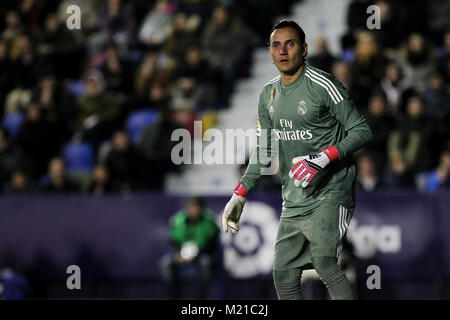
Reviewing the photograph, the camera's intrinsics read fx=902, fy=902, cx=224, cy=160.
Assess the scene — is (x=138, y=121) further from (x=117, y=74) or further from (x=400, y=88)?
(x=400, y=88)

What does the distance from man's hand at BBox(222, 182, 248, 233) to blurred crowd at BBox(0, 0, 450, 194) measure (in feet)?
16.6

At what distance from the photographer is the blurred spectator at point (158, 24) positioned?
14.9 metres

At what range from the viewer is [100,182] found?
11.9 metres

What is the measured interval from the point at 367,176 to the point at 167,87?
355 cm

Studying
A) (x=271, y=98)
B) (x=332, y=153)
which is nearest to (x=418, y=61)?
(x=271, y=98)

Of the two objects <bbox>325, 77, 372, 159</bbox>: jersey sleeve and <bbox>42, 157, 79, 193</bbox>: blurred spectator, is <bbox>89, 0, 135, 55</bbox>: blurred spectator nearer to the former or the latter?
<bbox>42, 157, 79, 193</bbox>: blurred spectator

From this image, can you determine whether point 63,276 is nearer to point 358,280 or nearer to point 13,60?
point 358,280

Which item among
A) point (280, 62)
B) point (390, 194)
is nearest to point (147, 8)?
point (390, 194)

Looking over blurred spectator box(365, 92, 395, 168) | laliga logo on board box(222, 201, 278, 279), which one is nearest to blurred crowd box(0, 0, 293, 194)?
laliga logo on board box(222, 201, 278, 279)

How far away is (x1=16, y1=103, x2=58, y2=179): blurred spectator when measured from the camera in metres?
13.0

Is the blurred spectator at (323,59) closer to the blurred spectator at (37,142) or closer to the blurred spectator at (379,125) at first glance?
the blurred spectator at (379,125)
